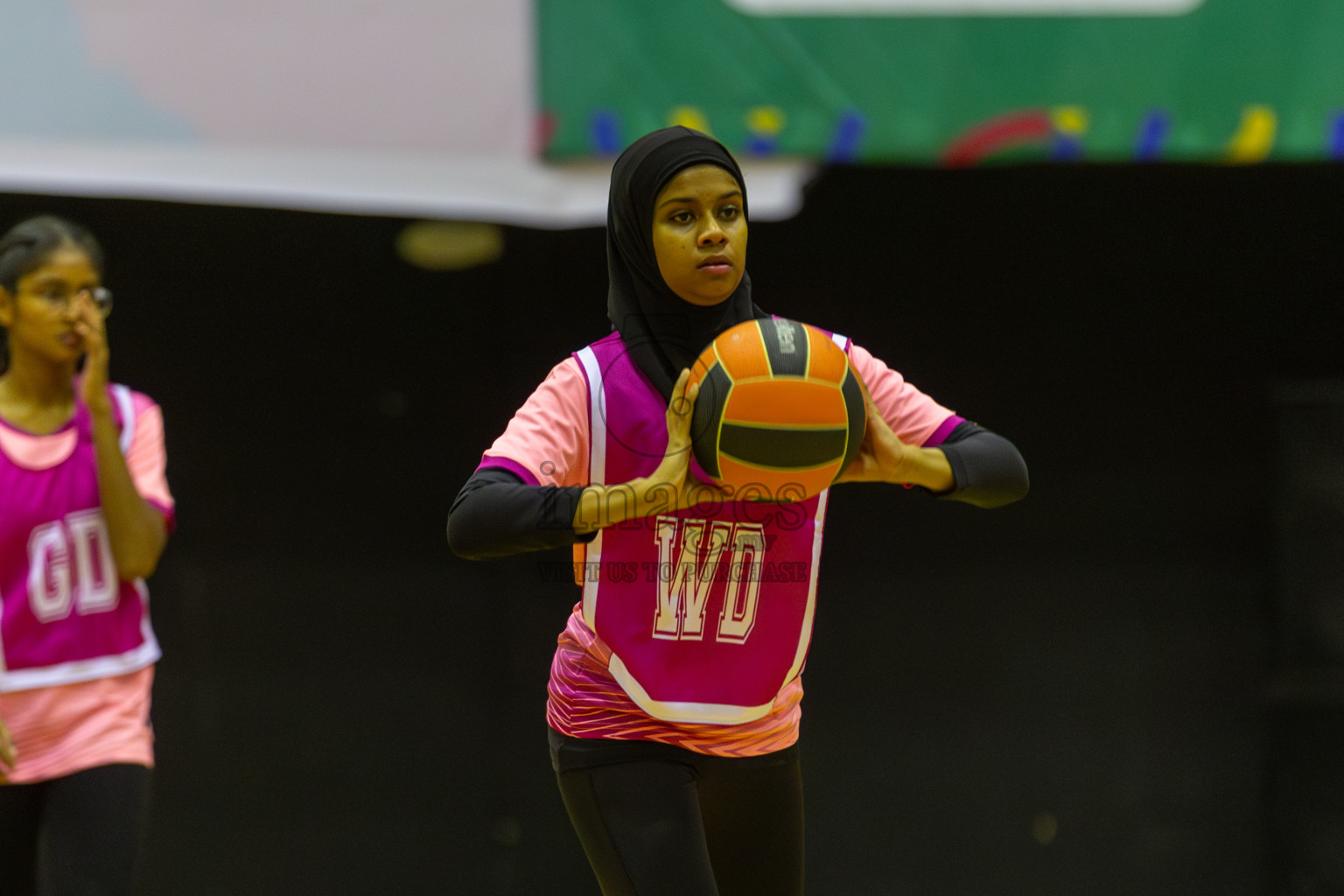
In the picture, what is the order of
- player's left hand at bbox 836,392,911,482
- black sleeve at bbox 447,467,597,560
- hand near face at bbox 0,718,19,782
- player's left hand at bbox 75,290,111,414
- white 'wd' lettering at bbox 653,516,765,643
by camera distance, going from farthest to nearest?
player's left hand at bbox 75,290,111,414 < hand near face at bbox 0,718,19,782 < white 'wd' lettering at bbox 653,516,765,643 < player's left hand at bbox 836,392,911,482 < black sleeve at bbox 447,467,597,560

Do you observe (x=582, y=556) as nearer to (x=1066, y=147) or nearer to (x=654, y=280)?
(x=654, y=280)

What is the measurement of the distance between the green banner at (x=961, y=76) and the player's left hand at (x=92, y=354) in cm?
127

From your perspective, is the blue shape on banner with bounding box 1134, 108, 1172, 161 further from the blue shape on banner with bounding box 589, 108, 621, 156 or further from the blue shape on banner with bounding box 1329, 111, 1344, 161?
the blue shape on banner with bounding box 589, 108, 621, 156

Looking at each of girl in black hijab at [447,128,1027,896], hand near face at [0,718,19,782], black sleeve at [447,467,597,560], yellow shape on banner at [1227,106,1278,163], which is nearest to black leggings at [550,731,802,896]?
girl in black hijab at [447,128,1027,896]

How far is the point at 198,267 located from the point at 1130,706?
3.42 metres

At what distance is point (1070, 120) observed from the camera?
3508mm

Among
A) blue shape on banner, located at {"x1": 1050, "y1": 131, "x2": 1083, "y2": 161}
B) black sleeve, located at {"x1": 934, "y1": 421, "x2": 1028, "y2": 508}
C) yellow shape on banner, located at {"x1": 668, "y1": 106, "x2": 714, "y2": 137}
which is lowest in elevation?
black sleeve, located at {"x1": 934, "y1": 421, "x2": 1028, "y2": 508}

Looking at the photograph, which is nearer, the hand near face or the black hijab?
the black hijab

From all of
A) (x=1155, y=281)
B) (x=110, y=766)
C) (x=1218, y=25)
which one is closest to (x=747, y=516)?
(x=110, y=766)

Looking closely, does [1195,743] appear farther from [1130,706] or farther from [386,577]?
[386,577]

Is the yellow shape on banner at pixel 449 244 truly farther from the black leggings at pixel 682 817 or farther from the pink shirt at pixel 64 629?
the black leggings at pixel 682 817

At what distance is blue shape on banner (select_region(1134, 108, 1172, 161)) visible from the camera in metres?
3.51

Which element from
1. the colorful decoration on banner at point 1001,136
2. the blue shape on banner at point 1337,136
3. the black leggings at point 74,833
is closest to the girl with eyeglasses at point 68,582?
the black leggings at point 74,833

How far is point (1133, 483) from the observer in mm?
4273
